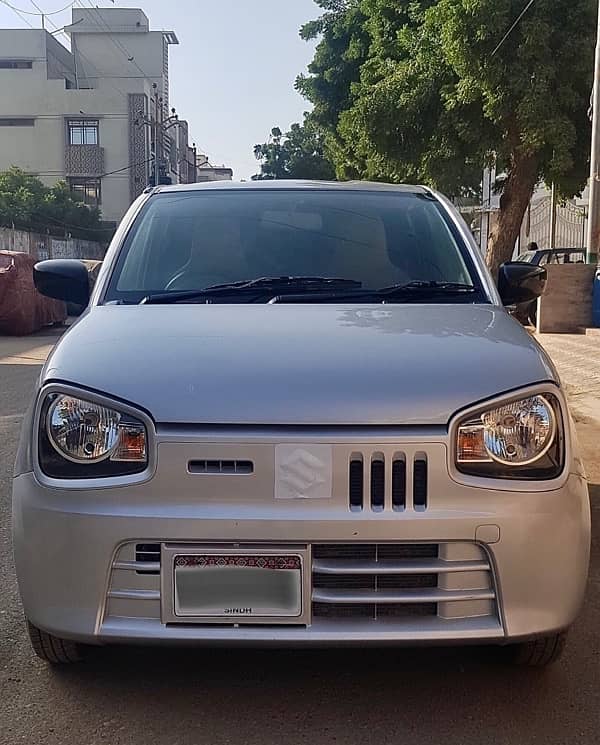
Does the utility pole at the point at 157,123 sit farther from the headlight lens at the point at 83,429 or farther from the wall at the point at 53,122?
the headlight lens at the point at 83,429

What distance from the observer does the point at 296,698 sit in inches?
115

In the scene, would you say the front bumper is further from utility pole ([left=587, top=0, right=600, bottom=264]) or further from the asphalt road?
utility pole ([left=587, top=0, right=600, bottom=264])

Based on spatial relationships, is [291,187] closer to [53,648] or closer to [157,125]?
[53,648]

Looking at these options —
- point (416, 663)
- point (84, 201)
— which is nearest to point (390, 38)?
point (416, 663)

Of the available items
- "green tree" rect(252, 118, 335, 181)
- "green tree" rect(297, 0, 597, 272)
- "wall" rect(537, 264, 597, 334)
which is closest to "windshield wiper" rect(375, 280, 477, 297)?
"wall" rect(537, 264, 597, 334)

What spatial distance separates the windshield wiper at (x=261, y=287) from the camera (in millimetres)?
3584

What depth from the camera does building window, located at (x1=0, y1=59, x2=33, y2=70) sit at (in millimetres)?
58875

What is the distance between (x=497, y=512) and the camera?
2.59m

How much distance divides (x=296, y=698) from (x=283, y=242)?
1.86 m

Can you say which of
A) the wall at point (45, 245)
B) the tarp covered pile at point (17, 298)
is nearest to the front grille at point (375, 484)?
the tarp covered pile at point (17, 298)

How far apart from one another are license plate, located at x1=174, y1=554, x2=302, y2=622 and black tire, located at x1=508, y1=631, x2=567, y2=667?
0.84m

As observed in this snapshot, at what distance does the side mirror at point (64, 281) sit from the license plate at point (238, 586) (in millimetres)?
1724

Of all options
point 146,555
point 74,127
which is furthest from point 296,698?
point 74,127

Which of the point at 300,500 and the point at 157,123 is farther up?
the point at 157,123
